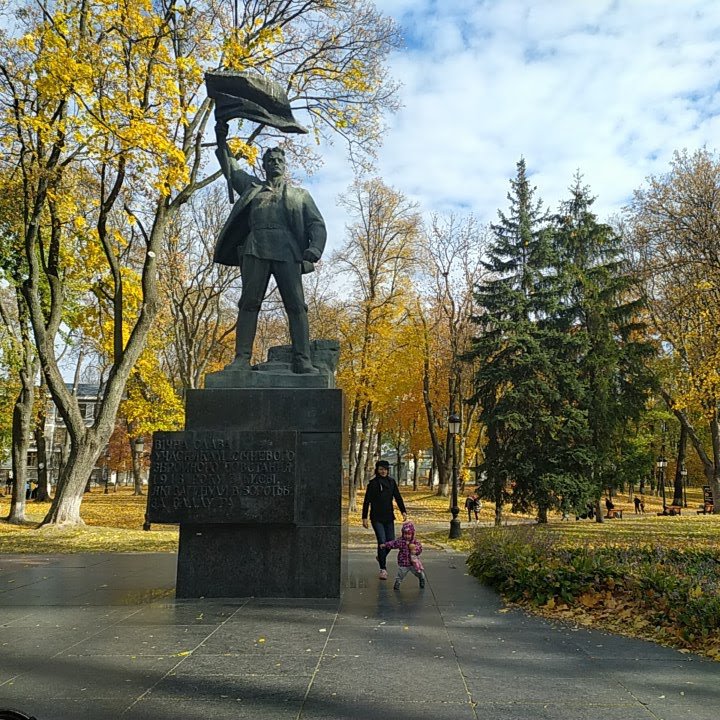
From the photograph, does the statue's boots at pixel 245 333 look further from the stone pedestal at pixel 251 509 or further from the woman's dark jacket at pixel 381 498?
the woman's dark jacket at pixel 381 498

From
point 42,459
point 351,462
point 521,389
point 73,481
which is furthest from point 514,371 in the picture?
point 42,459

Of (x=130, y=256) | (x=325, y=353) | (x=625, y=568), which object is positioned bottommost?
(x=625, y=568)

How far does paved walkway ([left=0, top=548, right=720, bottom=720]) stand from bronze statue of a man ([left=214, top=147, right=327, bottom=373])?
2979mm

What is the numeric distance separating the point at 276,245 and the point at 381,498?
3.68m

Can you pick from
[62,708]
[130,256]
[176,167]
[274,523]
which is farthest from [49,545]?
[130,256]

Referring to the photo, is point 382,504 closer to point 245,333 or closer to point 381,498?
point 381,498

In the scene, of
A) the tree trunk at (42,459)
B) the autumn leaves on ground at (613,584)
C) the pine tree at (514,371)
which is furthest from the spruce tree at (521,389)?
the tree trunk at (42,459)

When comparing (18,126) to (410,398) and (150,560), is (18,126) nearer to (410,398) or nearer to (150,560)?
(150,560)

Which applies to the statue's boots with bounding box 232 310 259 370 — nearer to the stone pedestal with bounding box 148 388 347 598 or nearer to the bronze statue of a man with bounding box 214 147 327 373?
the bronze statue of a man with bounding box 214 147 327 373

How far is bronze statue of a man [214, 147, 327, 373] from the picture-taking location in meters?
8.02

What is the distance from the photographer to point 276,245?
8023 mm

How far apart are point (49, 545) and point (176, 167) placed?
869cm

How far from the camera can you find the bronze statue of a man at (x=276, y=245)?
26.3 feet

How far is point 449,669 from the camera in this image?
4.72 m
